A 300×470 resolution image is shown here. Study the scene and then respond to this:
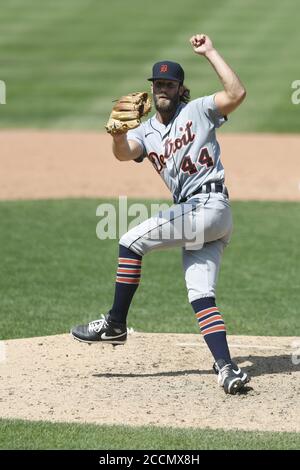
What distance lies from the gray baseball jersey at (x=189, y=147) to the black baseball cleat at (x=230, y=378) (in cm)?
113

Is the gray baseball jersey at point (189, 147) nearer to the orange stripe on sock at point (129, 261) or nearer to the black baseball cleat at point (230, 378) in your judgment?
the orange stripe on sock at point (129, 261)

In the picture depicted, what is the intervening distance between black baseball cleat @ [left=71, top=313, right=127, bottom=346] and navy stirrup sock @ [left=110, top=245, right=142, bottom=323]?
0.05 meters

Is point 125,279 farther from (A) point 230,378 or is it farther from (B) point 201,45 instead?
(B) point 201,45

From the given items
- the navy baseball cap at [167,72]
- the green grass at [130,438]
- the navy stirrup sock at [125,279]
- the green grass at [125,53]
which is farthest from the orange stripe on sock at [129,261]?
the green grass at [125,53]

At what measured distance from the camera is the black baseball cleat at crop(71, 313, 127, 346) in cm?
693

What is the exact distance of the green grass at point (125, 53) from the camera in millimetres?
22406

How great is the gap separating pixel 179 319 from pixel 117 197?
20.0ft

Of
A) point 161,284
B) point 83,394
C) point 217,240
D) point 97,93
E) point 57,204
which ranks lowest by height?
point 83,394

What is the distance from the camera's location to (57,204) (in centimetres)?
1455

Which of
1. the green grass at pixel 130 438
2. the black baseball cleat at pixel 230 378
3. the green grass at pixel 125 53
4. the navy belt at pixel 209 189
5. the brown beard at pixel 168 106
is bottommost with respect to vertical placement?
the green grass at pixel 130 438

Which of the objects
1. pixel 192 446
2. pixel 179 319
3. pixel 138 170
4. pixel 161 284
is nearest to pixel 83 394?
pixel 192 446

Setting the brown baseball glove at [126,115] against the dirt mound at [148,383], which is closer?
the dirt mound at [148,383]

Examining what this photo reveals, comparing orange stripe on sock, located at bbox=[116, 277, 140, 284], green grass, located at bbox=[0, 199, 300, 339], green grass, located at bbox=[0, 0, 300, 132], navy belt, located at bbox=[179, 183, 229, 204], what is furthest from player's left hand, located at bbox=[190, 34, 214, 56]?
green grass, located at bbox=[0, 0, 300, 132]
